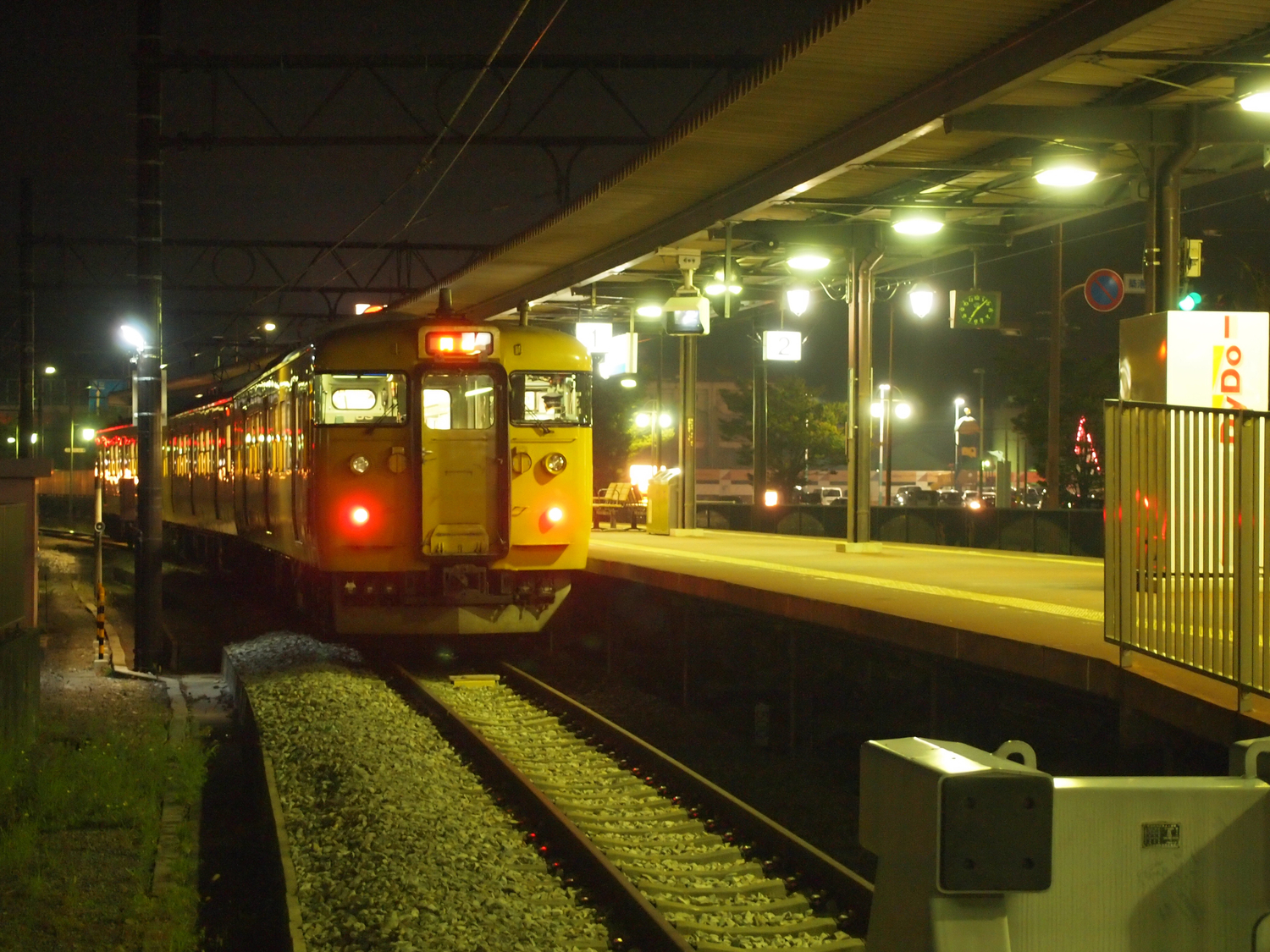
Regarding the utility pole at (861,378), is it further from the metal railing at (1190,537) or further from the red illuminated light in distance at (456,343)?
the metal railing at (1190,537)

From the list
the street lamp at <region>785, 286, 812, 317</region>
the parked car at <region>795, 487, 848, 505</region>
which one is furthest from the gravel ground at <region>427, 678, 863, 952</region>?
the parked car at <region>795, 487, 848, 505</region>

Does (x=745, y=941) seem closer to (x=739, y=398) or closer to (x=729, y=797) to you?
(x=729, y=797)

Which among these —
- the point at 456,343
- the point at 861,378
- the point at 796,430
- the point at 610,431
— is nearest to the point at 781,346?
the point at 861,378

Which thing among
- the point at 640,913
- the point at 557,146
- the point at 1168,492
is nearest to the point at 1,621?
the point at 640,913

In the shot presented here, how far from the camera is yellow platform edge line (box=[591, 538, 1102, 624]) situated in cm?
1065

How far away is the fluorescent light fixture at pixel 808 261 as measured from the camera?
19047 mm

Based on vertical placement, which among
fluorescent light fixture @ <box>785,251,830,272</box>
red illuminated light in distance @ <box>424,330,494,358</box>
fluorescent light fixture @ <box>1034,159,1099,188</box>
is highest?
fluorescent light fixture @ <box>785,251,830,272</box>

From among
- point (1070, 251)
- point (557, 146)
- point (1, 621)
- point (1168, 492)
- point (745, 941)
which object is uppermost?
point (1070, 251)

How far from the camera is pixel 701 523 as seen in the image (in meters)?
37.1

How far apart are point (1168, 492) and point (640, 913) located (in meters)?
3.19

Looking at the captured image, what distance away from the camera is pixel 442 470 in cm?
1487

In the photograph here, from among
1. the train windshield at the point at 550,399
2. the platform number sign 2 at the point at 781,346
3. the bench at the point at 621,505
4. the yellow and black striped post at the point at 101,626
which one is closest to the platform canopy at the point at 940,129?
the train windshield at the point at 550,399

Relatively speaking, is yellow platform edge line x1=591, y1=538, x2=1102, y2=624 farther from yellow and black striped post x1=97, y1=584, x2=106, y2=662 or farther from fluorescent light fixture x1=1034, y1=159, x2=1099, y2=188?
yellow and black striped post x1=97, y1=584, x2=106, y2=662

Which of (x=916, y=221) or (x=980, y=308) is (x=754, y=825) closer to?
(x=916, y=221)
